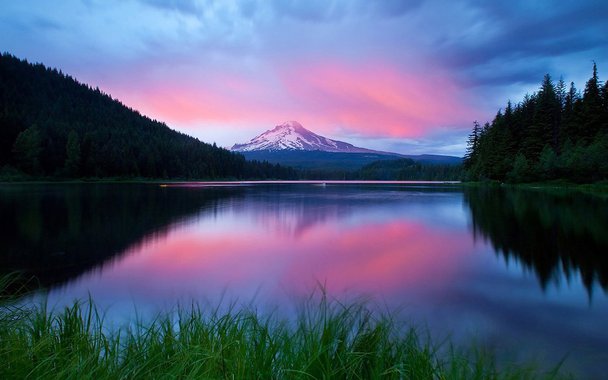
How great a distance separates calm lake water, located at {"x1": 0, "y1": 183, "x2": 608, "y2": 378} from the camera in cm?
747

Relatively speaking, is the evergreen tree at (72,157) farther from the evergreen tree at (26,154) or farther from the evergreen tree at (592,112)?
the evergreen tree at (592,112)

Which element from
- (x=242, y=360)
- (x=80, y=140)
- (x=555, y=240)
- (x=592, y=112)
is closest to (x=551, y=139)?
(x=592, y=112)

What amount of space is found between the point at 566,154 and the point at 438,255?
46.0m

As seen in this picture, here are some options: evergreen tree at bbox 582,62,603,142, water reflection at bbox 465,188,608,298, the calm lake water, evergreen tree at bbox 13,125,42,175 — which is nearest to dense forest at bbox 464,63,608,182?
evergreen tree at bbox 582,62,603,142

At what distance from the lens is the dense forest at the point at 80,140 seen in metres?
83.7

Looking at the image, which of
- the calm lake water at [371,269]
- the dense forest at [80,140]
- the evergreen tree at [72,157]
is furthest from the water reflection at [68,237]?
the evergreen tree at [72,157]

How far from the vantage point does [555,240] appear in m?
15.9

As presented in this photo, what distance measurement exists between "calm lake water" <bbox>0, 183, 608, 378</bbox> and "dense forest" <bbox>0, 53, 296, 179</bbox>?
72640 mm

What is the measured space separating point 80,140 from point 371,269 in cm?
10473

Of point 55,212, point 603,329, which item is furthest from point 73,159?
point 603,329

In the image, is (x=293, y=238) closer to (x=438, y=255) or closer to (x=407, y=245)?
(x=407, y=245)

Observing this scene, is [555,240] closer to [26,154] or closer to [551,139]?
[551,139]

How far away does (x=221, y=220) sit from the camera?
→ 23797 mm

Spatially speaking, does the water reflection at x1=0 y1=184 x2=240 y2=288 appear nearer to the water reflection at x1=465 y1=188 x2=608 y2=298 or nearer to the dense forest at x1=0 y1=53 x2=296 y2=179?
the water reflection at x1=465 y1=188 x2=608 y2=298
